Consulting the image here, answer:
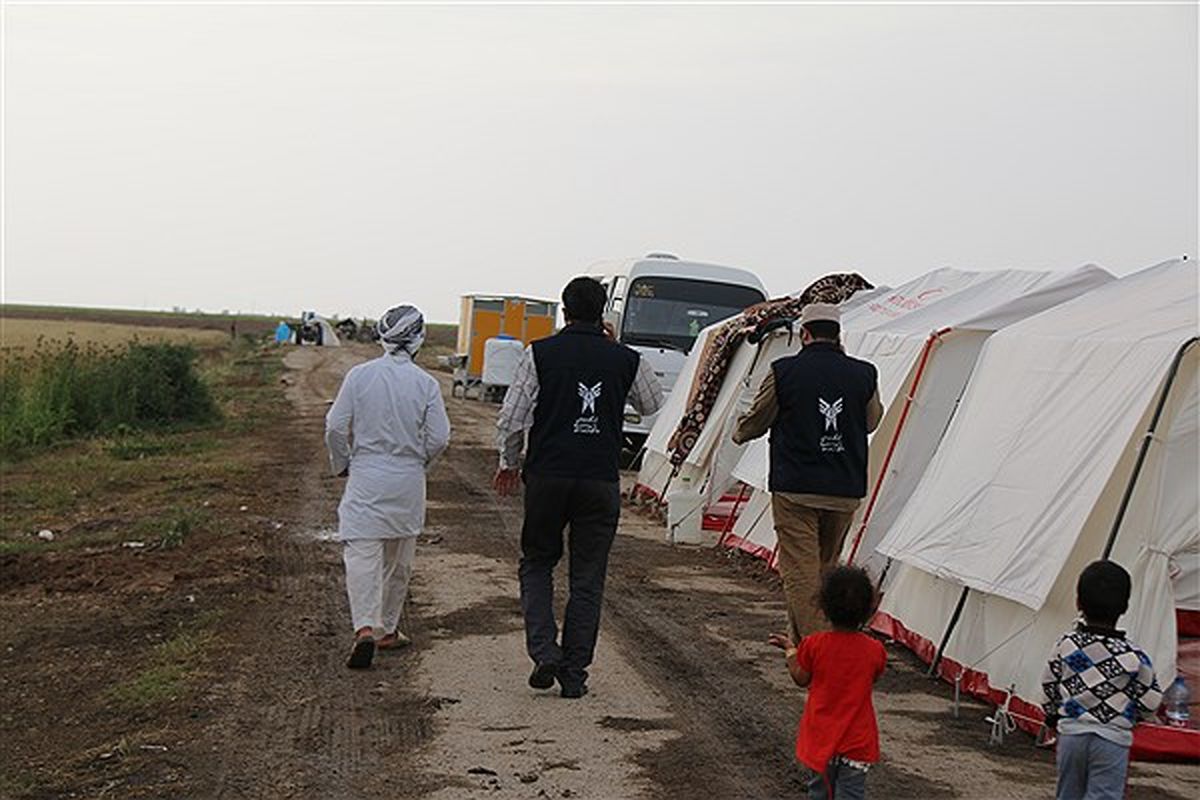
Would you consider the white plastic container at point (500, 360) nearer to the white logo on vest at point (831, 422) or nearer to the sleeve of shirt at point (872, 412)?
the sleeve of shirt at point (872, 412)

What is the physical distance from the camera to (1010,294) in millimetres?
10867

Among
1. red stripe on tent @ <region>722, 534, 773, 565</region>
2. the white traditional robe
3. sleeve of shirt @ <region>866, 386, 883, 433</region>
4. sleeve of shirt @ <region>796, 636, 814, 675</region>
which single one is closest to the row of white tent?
sleeve of shirt @ <region>866, 386, 883, 433</region>

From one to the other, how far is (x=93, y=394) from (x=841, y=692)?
22.4 meters

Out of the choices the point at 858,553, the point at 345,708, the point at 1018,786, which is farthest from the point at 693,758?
the point at 858,553

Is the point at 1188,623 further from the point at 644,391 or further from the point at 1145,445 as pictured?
the point at 644,391

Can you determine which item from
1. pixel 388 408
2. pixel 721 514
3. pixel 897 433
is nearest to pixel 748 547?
pixel 721 514

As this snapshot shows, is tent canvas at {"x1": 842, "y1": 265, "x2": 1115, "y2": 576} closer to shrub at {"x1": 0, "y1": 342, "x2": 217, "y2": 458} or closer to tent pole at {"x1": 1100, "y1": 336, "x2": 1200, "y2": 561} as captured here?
tent pole at {"x1": 1100, "y1": 336, "x2": 1200, "y2": 561}

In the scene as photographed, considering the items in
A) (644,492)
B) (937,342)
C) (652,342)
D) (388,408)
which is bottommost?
(644,492)

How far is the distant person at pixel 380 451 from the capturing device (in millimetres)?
8391

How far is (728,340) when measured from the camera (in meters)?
15.8

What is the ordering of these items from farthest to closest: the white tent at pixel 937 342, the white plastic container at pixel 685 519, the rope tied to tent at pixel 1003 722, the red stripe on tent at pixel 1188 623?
the white plastic container at pixel 685 519 → the white tent at pixel 937 342 → the red stripe on tent at pixel 1188 623 → the rope tied to tent at pixel 1003 722

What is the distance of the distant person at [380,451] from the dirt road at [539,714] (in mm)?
459

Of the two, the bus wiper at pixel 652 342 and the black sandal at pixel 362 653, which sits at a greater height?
the bus wiper at pixel 652 342

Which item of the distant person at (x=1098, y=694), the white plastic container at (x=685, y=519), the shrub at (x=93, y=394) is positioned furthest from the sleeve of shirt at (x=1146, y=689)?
the shrub at (x=93, y=394)
